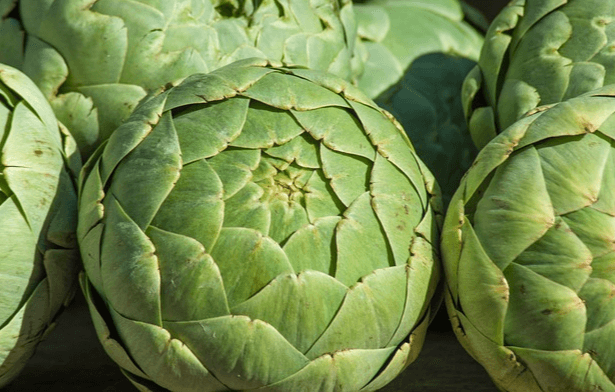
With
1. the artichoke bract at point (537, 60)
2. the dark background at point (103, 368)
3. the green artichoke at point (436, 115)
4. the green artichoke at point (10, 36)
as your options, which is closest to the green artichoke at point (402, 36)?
the green artichoke at point (436, 115)

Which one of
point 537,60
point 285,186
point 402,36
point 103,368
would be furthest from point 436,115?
point 103,368

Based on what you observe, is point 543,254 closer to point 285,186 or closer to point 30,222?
point 285,186

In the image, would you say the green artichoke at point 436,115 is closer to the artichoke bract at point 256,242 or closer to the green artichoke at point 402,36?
the green artichoke at point 402,36

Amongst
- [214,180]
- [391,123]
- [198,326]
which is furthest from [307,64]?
[198,326]

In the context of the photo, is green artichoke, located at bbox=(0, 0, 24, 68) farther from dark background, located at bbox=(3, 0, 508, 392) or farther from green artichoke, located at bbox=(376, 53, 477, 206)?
green artichoke, located at bbox=(376, 53, 477, 206)

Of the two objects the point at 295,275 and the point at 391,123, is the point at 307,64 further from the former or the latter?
the point at 295,275

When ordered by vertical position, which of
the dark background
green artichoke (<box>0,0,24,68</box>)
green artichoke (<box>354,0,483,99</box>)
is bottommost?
the dark background

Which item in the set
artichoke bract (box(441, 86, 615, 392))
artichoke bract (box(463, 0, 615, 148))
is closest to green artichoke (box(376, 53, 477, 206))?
artichoke bract (box(463, 0, 615, 148))
